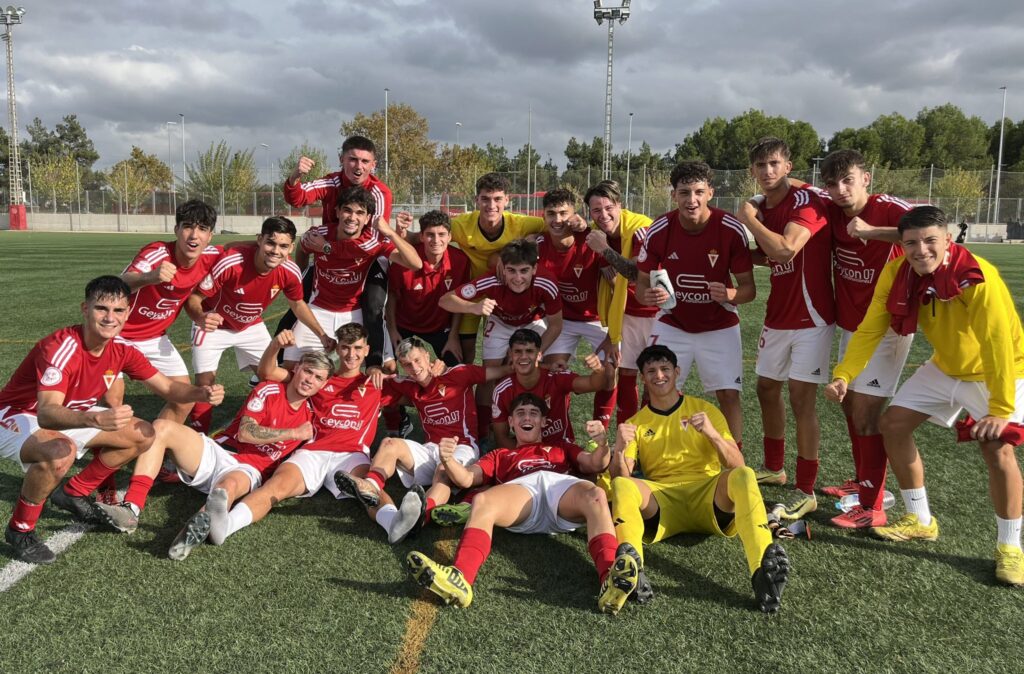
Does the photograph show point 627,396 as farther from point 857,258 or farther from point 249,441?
point 249,441

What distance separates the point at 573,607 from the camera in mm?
3133

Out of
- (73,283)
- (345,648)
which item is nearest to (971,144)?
(73,283)

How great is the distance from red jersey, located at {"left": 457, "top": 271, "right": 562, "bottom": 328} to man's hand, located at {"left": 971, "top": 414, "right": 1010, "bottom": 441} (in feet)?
9.58

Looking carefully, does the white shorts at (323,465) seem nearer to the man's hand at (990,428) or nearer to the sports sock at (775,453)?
the sports sock at (775,453)

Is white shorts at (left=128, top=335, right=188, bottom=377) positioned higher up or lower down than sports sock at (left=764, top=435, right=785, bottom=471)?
higher up

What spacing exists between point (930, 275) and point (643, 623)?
2.26 m

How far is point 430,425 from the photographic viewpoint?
493cm

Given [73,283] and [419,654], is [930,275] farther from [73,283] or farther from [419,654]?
[73,283]

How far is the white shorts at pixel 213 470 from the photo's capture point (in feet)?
13.6

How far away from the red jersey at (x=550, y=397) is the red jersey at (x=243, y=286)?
192 centimetres

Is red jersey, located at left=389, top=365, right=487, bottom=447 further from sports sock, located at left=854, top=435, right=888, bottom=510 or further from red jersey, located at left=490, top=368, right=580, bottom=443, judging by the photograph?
sports sock, located at left=854, top=435, right=888, bottom=510

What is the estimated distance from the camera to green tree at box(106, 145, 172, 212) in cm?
4734

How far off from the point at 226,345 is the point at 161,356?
20.3 inches

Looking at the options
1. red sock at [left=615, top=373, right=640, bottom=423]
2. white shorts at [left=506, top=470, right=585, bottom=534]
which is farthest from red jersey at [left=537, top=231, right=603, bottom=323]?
white shorts at [left=506, top=470, right=585, bottom=534]
